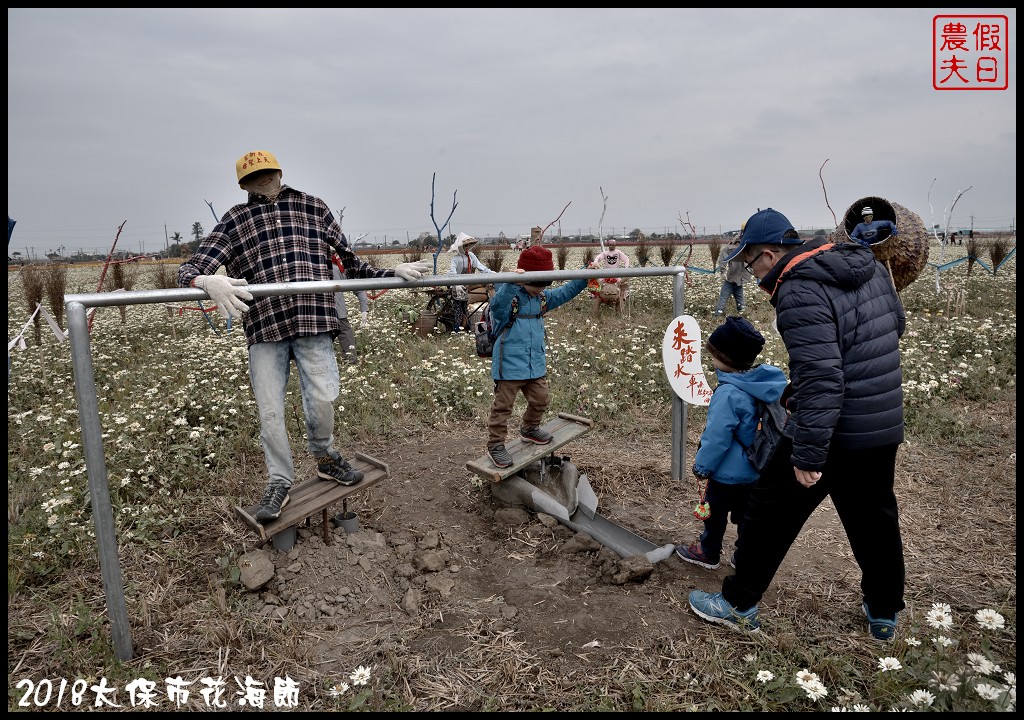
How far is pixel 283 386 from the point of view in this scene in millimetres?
3199

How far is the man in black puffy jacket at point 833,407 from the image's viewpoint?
2.17 meters

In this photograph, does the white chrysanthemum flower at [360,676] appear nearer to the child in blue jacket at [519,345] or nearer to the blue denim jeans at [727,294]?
the child in blue jacket at [519,345]

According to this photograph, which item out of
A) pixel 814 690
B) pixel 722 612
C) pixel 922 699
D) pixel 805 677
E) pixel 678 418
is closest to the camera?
pixel 922 699

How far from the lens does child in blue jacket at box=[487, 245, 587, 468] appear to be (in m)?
3.79

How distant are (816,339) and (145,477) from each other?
416cm

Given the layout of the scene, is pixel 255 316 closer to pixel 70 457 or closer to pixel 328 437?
pixel 328 437

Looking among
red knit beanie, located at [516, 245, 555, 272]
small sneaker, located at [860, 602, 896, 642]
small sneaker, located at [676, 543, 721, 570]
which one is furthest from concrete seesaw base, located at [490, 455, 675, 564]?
red knit beanie, located at [516, 245, 555, 272]

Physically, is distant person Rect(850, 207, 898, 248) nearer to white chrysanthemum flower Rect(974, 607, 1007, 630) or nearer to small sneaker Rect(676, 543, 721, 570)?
white chrysanthemum flower Rect(974, 607, 1007, 630)

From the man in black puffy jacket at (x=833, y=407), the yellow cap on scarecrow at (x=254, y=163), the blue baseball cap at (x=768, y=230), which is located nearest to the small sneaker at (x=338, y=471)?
the yellow cap on scarecrow at (x=254, y=163)

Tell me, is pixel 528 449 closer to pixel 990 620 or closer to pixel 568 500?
pixel 568 500

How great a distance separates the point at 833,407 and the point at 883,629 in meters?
1.17

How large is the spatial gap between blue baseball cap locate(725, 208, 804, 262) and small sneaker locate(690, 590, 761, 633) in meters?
1.55

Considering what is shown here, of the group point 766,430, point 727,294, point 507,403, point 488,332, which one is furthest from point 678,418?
point 727,294

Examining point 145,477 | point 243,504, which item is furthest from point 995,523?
point 145,477
